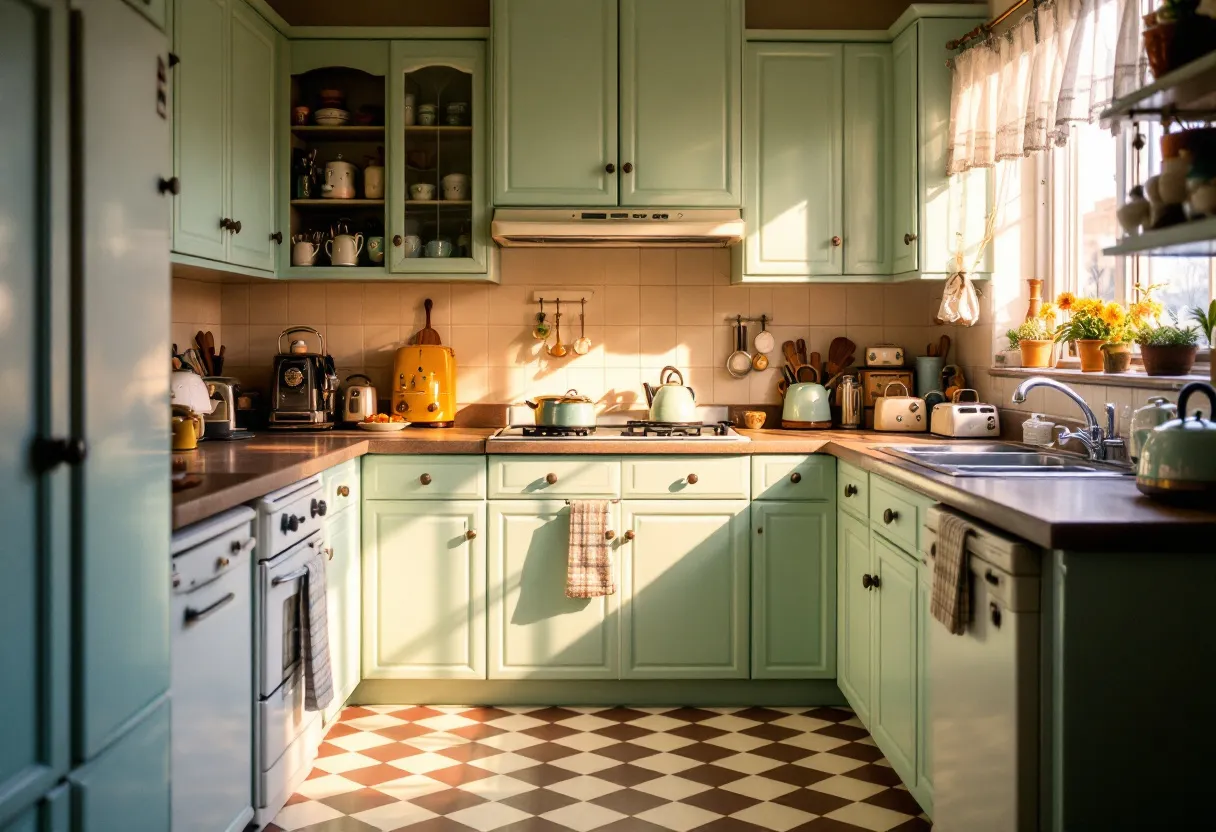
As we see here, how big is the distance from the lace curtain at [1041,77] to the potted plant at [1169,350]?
604mm

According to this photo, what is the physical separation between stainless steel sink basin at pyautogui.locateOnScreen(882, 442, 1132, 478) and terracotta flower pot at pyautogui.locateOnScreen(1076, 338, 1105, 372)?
10.3 inches

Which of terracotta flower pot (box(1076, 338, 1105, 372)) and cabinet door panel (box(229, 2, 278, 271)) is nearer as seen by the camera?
terracotta flower pot (box(1076, 338, 1105, 372))

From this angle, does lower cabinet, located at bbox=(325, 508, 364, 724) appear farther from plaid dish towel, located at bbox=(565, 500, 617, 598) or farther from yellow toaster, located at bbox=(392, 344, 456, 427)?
plaid dish towel, located at bbox=(565, 500, 617, 598)

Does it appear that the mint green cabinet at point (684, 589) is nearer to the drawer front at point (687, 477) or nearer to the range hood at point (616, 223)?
the drawer front at point (687, 477)

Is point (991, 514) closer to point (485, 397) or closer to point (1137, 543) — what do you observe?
point (1137, 543)

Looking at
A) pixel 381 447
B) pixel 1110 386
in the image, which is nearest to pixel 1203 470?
pixel 1110 386

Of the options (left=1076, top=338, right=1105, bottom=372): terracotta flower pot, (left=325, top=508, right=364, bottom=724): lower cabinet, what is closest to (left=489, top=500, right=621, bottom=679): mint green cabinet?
(left=325, top=508, right=364, bottom=724): lower cabinet

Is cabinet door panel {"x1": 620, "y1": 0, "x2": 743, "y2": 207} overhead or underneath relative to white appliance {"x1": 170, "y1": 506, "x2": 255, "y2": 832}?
overhead

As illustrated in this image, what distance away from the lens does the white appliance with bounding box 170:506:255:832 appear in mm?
2008

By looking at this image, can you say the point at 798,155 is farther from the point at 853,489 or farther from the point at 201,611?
the point at 201,611

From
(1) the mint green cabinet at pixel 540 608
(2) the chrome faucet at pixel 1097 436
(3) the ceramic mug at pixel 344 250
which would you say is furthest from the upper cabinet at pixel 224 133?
(2) the chrome faucet at pixel 1097 436

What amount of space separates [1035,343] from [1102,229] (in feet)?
1.30

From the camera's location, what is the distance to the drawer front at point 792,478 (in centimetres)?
354

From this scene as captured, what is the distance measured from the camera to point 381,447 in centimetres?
352
